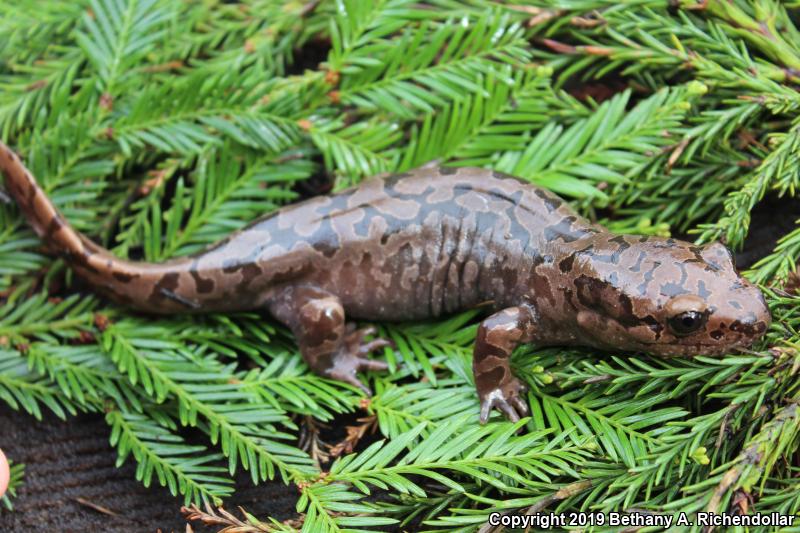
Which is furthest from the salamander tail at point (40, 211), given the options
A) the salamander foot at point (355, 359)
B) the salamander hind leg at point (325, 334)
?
the salamander foot at point (355, 359)

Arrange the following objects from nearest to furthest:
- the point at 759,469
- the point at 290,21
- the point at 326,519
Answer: the point at 759,469 < the point at 326,519 < the point at 290,21

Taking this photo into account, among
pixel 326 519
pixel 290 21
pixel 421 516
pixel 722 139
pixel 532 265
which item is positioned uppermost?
pixel 290 21

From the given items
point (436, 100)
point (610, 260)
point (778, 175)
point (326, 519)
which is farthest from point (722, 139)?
point (326, 519)

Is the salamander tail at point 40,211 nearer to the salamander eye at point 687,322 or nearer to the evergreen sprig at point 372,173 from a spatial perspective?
the evergreen sprig at point 372,173

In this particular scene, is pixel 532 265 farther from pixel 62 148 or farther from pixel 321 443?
pixel 62 148

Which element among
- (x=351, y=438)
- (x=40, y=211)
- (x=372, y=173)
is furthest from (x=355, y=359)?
(x=40, y=211)

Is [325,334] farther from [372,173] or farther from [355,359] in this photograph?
[372,173]
